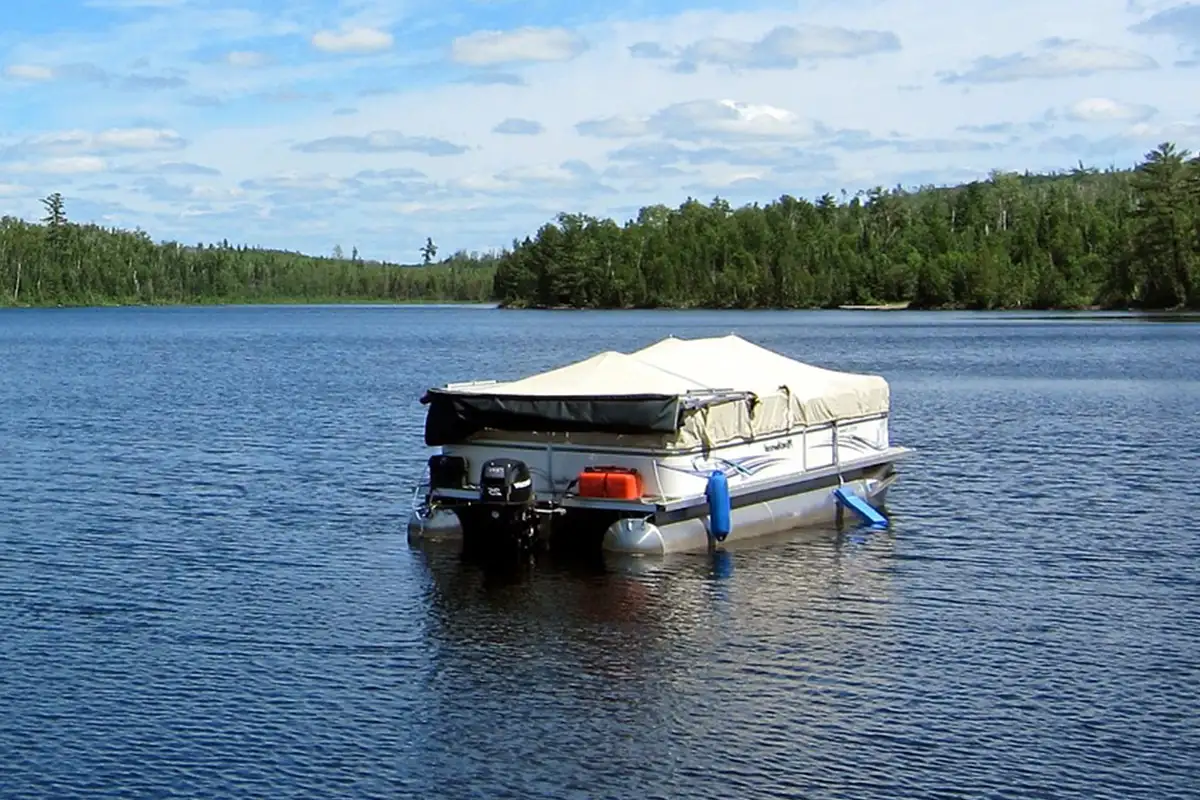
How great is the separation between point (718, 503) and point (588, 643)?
5720 mm

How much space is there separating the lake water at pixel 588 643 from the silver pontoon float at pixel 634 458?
0.66 metres

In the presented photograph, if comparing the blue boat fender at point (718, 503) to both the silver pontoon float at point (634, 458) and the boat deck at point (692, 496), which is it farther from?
the boat deck at point (692, 496)

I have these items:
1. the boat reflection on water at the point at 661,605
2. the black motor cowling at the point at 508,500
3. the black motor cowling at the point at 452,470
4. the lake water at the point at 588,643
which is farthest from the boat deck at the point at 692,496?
the lake water at the point at 588,643

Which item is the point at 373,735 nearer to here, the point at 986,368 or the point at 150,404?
the point at 150,404

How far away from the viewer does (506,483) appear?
26.2 m

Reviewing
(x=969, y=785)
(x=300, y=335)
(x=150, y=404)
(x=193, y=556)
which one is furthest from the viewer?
(x=300, y=335)

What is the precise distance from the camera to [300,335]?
6004 inches

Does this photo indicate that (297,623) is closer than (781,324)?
Yes

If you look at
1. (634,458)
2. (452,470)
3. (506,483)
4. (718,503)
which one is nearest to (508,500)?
(506,483)

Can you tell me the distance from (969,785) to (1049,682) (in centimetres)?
407

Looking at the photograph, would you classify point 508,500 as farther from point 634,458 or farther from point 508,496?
point 634,458

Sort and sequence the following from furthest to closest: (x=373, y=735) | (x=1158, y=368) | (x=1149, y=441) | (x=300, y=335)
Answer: (x=300, y=335) < (x=1158, y=368) < (x=1149, y=441) < (x=373, y=735)

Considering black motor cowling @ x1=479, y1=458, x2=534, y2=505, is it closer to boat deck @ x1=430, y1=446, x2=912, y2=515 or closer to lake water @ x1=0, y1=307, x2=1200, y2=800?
boat deck @ x1=430, y1=446, x2=912, y2=515

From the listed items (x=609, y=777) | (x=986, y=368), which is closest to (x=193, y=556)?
(x=609, y=777)
